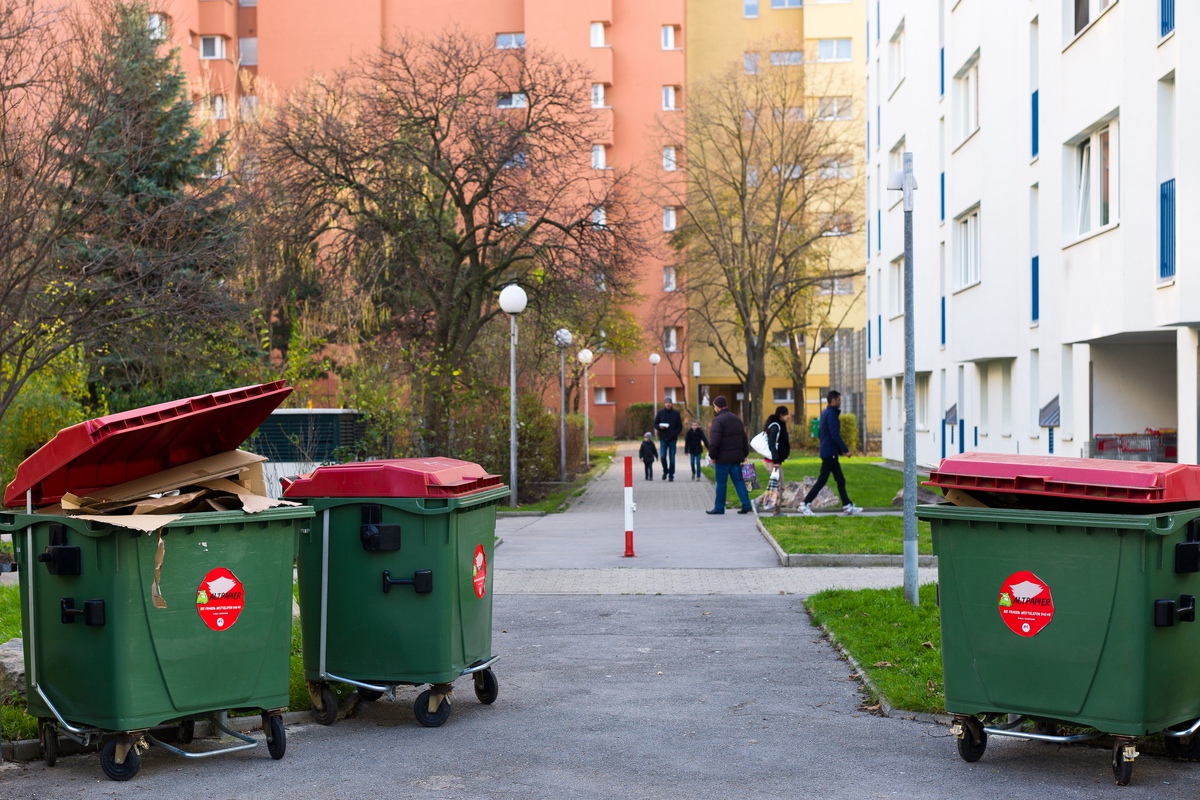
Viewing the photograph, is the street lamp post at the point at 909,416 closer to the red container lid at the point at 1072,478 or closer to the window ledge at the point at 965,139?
the red container lid at the point at 1072,478

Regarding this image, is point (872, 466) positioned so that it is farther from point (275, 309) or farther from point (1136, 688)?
point (1136, 688)

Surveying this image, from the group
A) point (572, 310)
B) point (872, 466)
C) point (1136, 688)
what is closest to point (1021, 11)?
point (572, 310)

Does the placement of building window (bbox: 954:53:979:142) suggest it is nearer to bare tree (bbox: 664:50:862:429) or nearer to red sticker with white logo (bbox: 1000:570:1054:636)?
bare tree (bbox: 664:50:862:429)

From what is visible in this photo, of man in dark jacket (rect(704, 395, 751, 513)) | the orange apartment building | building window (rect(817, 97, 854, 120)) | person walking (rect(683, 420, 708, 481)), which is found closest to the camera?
man in dark jacket (rect(704, 395, 751, 513))

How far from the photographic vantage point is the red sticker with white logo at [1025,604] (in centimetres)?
597

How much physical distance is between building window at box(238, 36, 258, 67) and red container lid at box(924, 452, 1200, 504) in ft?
182

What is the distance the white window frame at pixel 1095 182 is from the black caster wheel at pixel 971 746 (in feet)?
41.2

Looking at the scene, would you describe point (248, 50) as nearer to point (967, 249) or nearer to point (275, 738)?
point (967, 249)

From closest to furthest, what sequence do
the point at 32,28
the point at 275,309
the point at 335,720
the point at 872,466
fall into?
the point at 335,720 → the point at 32,28 → the point at 275,309 → the point at 872,466

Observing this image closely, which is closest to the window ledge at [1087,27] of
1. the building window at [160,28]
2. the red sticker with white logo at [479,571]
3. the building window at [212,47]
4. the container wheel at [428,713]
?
the red sticker with white logo at [479,571]

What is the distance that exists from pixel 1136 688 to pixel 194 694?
4.09 metres

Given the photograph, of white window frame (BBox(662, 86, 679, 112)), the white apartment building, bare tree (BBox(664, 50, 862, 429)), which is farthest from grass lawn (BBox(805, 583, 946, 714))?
white window frame (BBox(662, 86, 679, 112))

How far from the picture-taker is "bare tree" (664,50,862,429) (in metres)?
45.0

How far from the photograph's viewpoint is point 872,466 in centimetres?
3484
